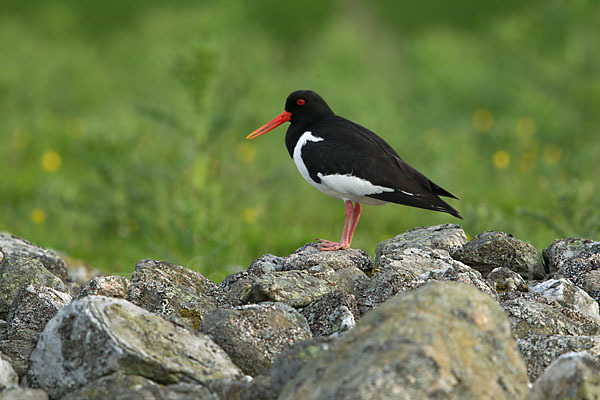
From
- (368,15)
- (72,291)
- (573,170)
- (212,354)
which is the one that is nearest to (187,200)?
(72,291)

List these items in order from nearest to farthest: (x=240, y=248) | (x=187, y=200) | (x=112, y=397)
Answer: (x=112, y=397) → (x=187, y=200) → (x=240, y=248)

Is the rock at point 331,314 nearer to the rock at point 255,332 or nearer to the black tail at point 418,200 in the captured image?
the rock at point 255,332

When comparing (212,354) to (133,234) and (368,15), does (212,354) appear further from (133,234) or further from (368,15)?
(368,15)

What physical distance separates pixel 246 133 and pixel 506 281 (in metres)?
8.22

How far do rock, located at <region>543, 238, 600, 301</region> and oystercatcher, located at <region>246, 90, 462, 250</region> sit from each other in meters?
0.72

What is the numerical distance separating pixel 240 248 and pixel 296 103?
8.36 feet

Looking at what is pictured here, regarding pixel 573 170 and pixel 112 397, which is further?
pixel 573 170

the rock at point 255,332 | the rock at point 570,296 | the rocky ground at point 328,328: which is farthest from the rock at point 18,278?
the rock at point 570,296

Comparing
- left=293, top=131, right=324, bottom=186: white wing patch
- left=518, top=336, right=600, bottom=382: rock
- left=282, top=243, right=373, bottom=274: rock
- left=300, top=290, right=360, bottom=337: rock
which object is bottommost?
left=518, top=336, right=600, bottom=382: rock

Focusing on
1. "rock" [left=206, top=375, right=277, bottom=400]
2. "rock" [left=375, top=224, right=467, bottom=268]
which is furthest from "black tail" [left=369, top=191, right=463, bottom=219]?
"rock" [left=206, top=375, right=277, bottom=400]

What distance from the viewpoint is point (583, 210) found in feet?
20.1

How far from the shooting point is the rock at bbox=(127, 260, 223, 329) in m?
3.80

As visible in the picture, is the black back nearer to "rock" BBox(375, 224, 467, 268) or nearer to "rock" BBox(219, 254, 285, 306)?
"rock" BBox(375, 224, 467, 268)

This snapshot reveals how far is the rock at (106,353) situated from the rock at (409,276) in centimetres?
107
